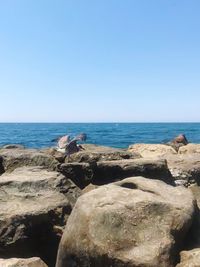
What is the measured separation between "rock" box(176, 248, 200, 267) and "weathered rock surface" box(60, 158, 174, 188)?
3.03 m

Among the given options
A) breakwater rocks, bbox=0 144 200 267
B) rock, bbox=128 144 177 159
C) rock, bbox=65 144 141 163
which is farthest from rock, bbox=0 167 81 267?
rock, bbox=128 144 177 159

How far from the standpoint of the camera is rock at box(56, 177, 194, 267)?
4.25 metres

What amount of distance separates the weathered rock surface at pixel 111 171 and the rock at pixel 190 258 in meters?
3.03

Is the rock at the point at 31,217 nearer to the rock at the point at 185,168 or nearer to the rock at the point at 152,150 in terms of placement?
the rock at the point at 185,168

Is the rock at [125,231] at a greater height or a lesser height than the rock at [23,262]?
greater

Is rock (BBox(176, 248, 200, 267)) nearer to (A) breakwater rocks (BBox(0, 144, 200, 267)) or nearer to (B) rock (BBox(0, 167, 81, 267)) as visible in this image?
(A) breakwater rocks (BBox(0, 144, 200, 267))

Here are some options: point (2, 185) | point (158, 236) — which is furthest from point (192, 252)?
point (2, 185)

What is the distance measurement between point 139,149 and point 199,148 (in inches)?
80.3

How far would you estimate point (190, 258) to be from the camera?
169 inches

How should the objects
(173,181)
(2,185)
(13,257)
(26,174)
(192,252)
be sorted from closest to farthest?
(192,252) < (13,257) < (2,185) < (26,174) < (173,181)

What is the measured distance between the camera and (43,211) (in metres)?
5.34

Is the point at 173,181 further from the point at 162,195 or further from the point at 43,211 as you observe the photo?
the point at 43,211

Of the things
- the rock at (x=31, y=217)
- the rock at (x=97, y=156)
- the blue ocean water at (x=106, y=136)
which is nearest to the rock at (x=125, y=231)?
the rock at (x=31, y=217)

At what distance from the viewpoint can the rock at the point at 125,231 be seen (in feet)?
13.9
